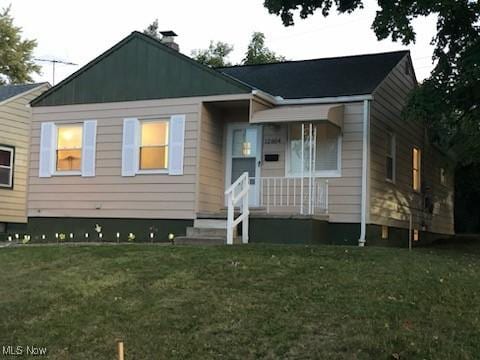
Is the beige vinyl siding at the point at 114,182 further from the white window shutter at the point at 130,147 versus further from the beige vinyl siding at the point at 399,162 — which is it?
the beige vinyl siding at the point at 399,162

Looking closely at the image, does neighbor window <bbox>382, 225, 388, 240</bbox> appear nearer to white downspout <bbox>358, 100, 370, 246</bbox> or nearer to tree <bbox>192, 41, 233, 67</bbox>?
white downspout <bbox>358, 100, 370, 246</bbox>

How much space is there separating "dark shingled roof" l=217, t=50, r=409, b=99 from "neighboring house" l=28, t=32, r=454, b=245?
0.06 meters

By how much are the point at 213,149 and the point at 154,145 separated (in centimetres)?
129

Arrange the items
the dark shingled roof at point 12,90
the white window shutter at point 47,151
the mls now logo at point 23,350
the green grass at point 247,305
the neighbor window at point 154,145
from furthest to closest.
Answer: the dark shingled roof at point 12,90 < the white window shutter at point 47,151 < the neighbor window at point 154,145 < the mls now logo at point 23,350 < the green grass at point 247,305

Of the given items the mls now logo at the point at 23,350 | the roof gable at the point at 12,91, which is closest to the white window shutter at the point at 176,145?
the mls now logo at the point at 23,350

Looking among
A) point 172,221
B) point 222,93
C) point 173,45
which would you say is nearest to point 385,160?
point 222,93

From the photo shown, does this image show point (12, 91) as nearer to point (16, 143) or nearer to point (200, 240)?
point (16, 143)

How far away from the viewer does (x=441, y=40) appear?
43.2 ft

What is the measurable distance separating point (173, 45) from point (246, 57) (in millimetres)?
16998

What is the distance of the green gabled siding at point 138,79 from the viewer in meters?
13.7

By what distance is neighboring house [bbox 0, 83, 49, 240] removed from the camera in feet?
64.6

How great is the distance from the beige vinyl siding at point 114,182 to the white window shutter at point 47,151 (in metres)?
0.15

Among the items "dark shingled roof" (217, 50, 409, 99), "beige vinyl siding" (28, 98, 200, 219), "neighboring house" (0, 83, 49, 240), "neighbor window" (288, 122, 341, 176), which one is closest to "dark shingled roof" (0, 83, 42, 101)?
"neighboring house" (0, 83, 49, 240)

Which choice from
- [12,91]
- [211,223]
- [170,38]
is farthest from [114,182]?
[12,91]
